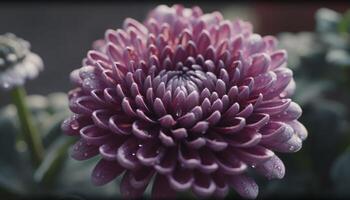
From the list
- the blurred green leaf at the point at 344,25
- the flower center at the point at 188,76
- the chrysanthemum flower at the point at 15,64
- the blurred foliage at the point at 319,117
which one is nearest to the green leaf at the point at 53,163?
the chrysanthemum flower at the point at 15,64

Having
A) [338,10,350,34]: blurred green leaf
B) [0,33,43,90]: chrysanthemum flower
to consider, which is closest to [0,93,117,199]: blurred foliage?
[0,33,43,90]: chrysanthemum flower

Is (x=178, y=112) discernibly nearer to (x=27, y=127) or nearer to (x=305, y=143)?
(x=27, y=127)

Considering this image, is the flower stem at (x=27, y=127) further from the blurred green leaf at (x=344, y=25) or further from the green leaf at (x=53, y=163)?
the blurred green leaf at (x=344, y=25)

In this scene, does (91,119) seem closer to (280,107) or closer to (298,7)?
(280,107)

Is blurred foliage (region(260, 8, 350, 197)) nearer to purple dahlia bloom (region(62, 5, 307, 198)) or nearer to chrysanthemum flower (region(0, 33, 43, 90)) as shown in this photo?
purple dahlia bloom (region(62, 5, 307, 198))

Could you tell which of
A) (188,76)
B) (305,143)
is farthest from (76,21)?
(188,76)

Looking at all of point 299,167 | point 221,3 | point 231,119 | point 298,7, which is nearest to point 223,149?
point 231,119
